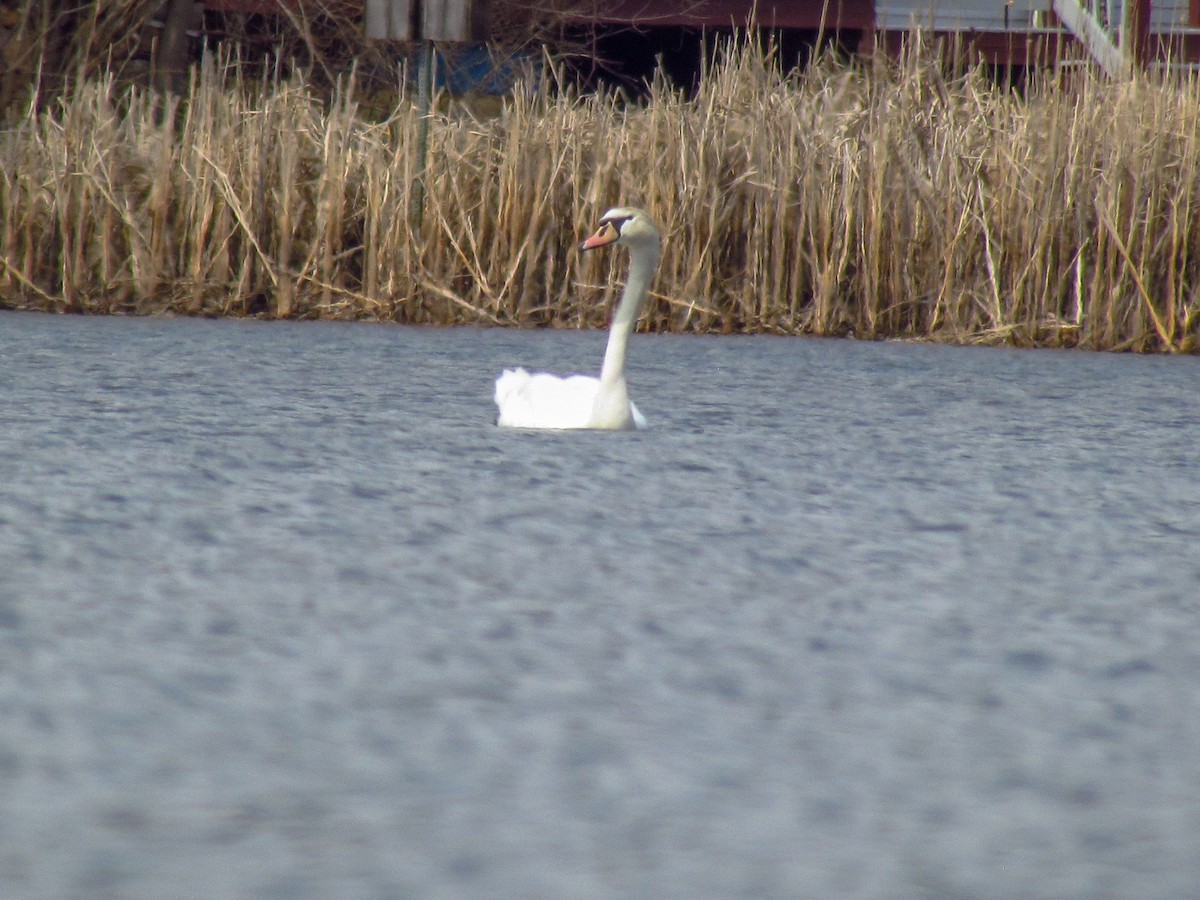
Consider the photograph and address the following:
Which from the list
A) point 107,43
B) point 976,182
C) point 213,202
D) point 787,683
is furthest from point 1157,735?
point 107,43

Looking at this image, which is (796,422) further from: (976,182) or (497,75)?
(497,75)

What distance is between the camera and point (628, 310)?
18.2 feet

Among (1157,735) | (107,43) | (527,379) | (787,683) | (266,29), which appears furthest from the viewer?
(266,29)

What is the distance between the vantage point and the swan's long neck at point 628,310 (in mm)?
5234

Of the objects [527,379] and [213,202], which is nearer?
[527,379]

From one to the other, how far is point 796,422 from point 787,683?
3282mm

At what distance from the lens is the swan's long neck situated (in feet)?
17.2

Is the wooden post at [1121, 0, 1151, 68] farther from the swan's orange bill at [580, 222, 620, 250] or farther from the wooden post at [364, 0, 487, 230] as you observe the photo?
the swan's orange bill at [580, 222, 620, 250]

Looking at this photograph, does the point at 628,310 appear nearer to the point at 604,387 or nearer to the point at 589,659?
the point at 604,387

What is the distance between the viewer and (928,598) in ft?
11.0

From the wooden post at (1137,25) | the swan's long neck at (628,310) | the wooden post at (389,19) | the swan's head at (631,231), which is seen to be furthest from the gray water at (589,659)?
the wooden post at (1137,25)

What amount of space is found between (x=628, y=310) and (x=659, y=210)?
12.0ft

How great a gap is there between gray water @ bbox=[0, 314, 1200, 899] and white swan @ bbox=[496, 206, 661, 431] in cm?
9

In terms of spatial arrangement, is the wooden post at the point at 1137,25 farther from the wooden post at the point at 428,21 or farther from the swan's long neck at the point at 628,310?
the swan's long neck at the point at 628,310
